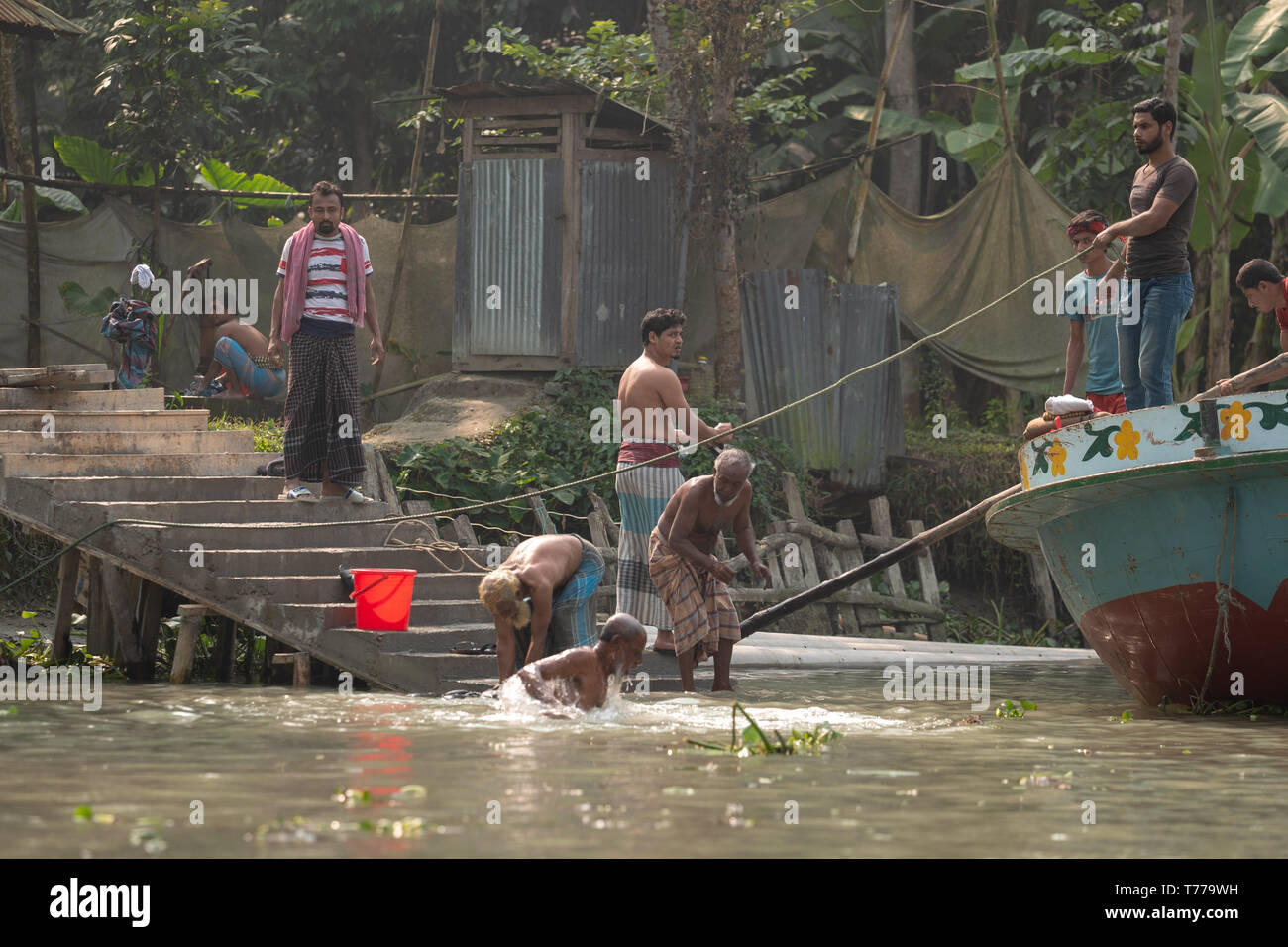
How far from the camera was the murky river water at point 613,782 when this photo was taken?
467cm

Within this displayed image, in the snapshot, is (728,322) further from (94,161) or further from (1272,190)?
(94,161)

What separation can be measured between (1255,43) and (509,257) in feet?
24.1

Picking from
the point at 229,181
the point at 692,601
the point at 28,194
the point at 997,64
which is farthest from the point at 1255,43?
the point at 28,194

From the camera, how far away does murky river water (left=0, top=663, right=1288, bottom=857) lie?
467 centimetres

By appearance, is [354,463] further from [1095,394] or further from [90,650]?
[1095,394]

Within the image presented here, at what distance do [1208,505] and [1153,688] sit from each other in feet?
3.99

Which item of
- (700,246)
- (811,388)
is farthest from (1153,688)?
(700,246)

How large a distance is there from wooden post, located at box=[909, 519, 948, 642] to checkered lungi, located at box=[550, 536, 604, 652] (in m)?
5.71

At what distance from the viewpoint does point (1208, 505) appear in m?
7.97

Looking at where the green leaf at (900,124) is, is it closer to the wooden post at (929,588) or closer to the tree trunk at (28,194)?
the wooden post at (929,588)

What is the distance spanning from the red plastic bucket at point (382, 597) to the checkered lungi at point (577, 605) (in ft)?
3.22

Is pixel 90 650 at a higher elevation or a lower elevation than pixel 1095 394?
lower

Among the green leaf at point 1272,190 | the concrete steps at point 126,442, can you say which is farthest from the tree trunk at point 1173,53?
the concrete steps at point 126,442
